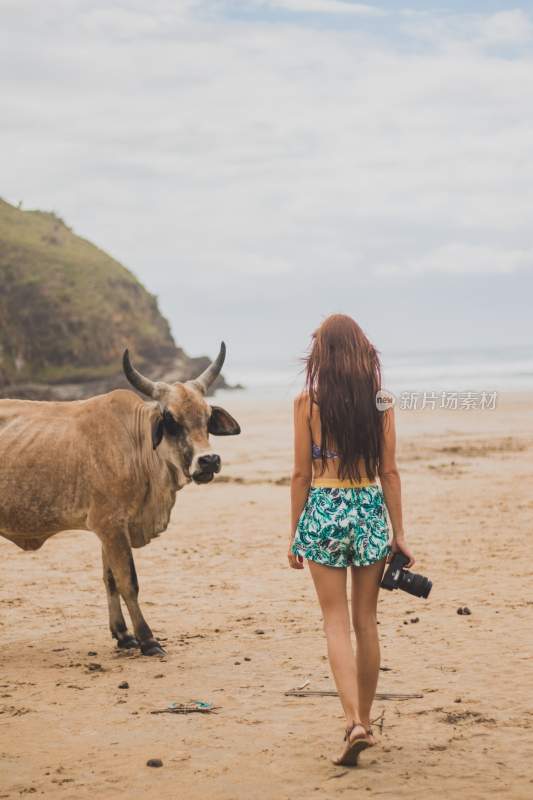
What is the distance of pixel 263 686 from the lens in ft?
21.2

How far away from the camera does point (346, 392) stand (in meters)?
5.05

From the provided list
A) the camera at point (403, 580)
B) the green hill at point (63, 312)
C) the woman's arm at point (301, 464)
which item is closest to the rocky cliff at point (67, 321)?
the green hill at point (63, 312)

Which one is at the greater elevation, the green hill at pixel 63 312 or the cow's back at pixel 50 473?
the green hill at pixel 63 312

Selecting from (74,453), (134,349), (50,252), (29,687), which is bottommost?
(29,687)

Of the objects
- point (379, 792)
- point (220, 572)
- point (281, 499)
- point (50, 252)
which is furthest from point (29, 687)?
point (50, 252)

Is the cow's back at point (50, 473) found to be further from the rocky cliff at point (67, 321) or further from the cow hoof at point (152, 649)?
the rocky cliff at point (67, 321)

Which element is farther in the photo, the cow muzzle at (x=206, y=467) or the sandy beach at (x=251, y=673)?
the cow muzzle at (x=206, y=467)

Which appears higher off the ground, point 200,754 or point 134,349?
Result: point 134,349

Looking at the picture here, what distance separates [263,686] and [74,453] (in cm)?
241

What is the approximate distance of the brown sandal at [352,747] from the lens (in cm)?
478

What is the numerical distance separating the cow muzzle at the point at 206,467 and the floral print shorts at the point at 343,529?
2222mm

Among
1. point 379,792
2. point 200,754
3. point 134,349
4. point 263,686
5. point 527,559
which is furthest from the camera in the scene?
point 134,349

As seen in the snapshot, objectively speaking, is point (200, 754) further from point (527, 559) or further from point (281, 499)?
point (281, 499)

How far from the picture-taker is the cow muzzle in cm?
723
